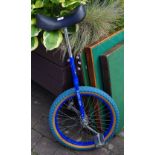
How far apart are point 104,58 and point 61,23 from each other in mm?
425

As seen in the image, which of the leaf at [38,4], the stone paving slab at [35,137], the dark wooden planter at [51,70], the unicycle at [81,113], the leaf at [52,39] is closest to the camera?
the unicycle at [81,113]

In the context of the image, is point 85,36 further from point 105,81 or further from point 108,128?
point 108,128

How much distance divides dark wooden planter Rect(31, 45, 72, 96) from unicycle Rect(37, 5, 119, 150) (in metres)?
0.19

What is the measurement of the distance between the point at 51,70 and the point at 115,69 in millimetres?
630

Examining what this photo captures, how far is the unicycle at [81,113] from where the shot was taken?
1.96 metres

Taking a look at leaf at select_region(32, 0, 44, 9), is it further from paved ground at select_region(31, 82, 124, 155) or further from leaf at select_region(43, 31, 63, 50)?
paved ground at select_region(31, 82, 124, 155)

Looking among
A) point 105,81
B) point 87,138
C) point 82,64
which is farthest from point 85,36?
point 87,138

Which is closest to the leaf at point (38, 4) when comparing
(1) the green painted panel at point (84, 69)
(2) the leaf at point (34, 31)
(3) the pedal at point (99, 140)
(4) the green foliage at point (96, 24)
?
(2) the leaf at point (34, 31)

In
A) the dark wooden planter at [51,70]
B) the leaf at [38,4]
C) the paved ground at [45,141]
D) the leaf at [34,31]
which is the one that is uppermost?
the leaf at [38,4]

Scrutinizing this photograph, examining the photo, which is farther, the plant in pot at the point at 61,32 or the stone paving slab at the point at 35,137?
the stone paving slab at the point at 35,137

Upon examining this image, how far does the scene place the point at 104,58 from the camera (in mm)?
2068

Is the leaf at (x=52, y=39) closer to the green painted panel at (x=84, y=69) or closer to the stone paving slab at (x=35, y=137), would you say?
the green painted panel at (x=84, y=69)

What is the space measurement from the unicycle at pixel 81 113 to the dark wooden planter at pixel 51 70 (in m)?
0.19

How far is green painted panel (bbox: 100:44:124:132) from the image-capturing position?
2.09 metres
